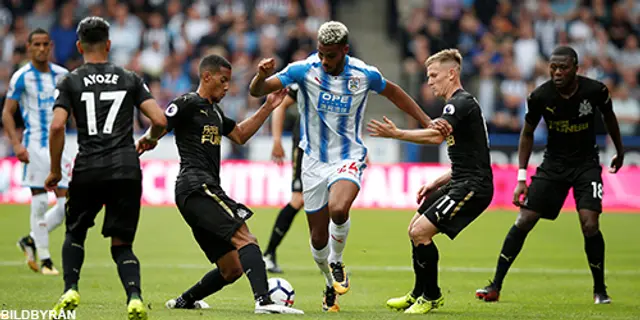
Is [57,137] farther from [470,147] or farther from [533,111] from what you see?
[533,111]

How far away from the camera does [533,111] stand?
9.47 metres

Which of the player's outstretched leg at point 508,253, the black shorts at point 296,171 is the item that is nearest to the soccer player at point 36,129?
the black shorts at point 296,171

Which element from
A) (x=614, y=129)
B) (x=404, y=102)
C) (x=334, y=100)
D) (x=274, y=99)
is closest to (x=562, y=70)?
(x=614, y=129)

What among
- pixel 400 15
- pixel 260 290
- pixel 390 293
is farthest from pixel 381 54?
pixel 260 290

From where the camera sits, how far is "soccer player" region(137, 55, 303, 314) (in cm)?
766

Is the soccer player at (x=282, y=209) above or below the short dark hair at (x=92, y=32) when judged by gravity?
below

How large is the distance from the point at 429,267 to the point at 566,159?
2.10 m

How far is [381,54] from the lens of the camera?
Result: 2683 cm

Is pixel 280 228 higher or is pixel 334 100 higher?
pixel 334 100

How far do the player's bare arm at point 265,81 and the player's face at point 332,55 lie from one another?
0.41m

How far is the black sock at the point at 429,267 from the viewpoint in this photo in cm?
816

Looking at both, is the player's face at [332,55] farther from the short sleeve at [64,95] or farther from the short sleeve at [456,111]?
the short sleeve at [64,95]

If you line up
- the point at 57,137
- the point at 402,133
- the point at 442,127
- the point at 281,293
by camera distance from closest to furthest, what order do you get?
the point at 57,137, the point at 402,133, the point at 442,127, the point at 281,293

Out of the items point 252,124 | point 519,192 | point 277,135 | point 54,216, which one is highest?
point 252,124
